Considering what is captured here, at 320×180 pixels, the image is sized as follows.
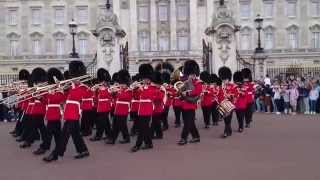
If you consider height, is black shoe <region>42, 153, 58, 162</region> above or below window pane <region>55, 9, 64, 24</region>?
below

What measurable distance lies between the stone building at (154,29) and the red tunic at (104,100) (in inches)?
1596

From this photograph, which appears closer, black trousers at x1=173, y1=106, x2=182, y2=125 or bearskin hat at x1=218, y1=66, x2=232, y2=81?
black trousers at x1=173, y1=106, x2=182, y2=125

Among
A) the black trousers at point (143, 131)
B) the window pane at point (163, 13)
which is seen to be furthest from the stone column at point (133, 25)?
the black trousers at point (143, 131)

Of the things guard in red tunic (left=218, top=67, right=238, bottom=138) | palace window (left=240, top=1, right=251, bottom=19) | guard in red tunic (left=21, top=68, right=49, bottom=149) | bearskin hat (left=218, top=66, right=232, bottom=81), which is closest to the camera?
guard in red tunic (left=21, top=68, right=49, bottom=149)

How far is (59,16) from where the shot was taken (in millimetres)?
60938

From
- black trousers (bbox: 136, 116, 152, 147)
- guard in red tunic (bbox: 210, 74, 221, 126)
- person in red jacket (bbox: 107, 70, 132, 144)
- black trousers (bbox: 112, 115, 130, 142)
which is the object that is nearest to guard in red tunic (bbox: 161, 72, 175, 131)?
guard in red tunic (bbox: 210, 74, 221, 126)

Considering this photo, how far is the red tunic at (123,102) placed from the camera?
1351 centimetres

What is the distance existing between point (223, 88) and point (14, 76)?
19.0m

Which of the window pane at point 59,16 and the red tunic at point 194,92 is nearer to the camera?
the red tunic at point 194,92

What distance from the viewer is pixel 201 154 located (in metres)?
11.9

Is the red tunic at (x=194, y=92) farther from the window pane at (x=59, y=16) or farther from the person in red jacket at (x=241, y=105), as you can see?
the window pane at (x=59, y=16)

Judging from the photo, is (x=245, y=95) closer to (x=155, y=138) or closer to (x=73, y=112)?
(x=155, y=138)

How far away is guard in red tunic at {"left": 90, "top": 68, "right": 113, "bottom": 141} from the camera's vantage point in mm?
14078

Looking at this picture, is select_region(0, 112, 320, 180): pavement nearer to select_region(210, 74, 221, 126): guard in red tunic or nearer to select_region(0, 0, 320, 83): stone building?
select_region(210, 74, 221, 126): guard in red tunic
